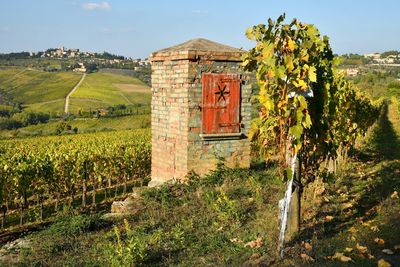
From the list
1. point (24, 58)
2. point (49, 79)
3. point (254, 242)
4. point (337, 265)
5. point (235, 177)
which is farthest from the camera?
point (24, 58)

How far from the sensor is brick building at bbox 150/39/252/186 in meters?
9.15

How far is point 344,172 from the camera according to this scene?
35.3 ft

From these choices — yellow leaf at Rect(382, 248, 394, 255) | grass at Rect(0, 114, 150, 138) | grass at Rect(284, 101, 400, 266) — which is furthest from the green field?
yellow leaf at Rect(382, 248, 394, 255)

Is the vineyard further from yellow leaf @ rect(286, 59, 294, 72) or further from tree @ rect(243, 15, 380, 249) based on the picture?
yellow leaf @ rect(286, 59, 294, 72)

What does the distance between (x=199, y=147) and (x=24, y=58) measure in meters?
167

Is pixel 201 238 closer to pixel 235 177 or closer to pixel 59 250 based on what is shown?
pixel 59 250

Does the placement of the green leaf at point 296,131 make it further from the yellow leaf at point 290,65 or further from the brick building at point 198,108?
the brick building at point 198,108

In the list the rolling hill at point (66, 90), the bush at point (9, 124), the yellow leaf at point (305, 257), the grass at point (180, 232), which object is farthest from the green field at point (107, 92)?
the yellow leaf at point (305, 257)

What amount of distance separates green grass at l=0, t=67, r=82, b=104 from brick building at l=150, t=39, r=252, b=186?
83.9 metres

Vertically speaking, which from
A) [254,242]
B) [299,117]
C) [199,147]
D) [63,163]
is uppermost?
[299,117]

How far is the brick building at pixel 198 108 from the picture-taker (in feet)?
30.0

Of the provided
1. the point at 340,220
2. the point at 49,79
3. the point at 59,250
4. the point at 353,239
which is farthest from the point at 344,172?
the point at 49,79

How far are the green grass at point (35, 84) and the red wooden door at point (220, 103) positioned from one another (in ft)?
278

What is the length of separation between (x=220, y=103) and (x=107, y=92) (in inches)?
3487
